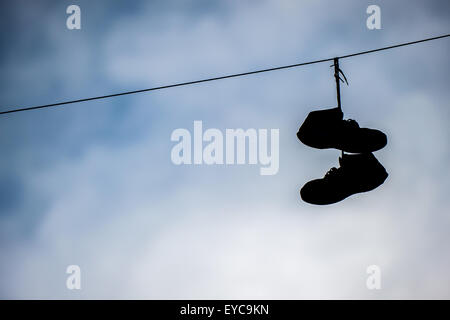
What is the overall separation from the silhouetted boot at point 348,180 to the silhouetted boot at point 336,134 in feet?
0.31

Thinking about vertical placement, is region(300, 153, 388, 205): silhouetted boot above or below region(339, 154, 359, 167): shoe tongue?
below

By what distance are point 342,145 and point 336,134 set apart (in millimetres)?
122

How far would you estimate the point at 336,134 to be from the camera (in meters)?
2.57

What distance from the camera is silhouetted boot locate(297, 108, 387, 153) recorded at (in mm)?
2578

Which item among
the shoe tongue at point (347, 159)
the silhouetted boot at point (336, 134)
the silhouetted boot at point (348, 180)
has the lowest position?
the silhouetted boot at point (348, 180)

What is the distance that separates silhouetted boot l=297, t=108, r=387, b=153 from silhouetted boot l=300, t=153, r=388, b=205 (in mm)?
95

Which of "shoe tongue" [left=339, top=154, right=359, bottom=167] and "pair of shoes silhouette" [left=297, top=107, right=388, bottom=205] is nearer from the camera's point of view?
"pair of shoes silhouette" [left=297, top=107, right=388, bottom=205]

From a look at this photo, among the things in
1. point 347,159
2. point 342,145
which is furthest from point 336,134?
point 347,159

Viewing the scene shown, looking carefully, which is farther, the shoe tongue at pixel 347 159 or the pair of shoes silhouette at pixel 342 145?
the shoe tongue at pixel 347 159

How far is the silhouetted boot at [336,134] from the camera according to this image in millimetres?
2578

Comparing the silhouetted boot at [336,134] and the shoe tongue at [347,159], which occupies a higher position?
the silhouetted boot at [336,134]

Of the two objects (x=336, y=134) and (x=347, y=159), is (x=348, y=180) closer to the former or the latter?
(x=347, y=159)
